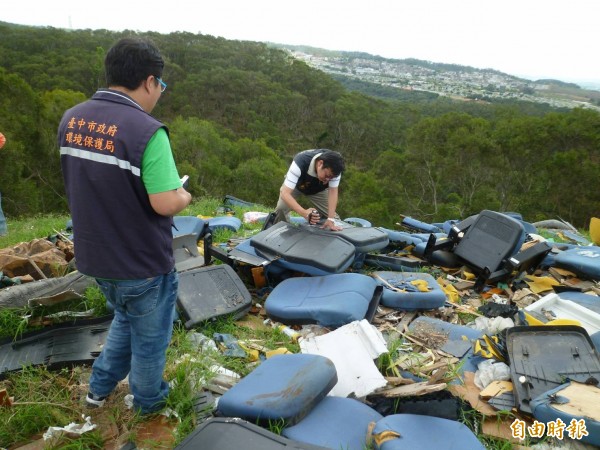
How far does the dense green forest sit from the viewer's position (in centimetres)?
1577

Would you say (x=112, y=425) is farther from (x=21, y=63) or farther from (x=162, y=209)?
(x=21, y=63)

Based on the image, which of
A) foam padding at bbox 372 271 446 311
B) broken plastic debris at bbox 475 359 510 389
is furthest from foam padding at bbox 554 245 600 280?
broken plastic debris at bbox 475 359 510 389

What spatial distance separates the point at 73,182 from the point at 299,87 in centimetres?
4360

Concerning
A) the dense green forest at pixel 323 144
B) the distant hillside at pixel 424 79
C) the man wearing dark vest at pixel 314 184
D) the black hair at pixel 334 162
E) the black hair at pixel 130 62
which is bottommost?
the dense green forest at pixel 323 144

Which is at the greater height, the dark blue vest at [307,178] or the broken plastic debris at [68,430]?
the dark blue vest at [307,178]

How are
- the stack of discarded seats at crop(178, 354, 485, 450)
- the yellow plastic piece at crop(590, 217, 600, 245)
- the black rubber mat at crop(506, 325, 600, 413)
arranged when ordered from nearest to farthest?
the stack of discarded seats at crop(178, 354, 485, 450) < the black rubber mat at crop(506, 325, 600, 413) < the yellow plastic piece at crop(590, 217, 600, 245)

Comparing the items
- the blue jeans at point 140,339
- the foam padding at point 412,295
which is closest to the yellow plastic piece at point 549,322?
the foam padding at point 412,295

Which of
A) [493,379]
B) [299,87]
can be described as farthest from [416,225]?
→ [299,87]

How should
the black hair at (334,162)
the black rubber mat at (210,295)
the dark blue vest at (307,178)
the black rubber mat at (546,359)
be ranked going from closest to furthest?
the black rubber mat at (546,359) → the black rubber mat at (210,295) → the black hair at (334,162) → the dark blue vest at (307,178)

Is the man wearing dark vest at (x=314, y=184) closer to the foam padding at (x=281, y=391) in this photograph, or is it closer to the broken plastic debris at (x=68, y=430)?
the foam padding at (x=281, y=391)

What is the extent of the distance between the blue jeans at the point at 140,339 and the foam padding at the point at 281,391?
38 centimetres

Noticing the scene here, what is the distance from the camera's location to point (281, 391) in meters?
2.00

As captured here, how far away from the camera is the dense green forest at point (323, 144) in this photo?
15773mm

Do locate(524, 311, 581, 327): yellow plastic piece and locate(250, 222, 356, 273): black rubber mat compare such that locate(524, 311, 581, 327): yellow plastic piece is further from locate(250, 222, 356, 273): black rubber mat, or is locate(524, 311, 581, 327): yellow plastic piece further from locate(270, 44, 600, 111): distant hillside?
locate(270, 44, 600, 111): distant hillside
